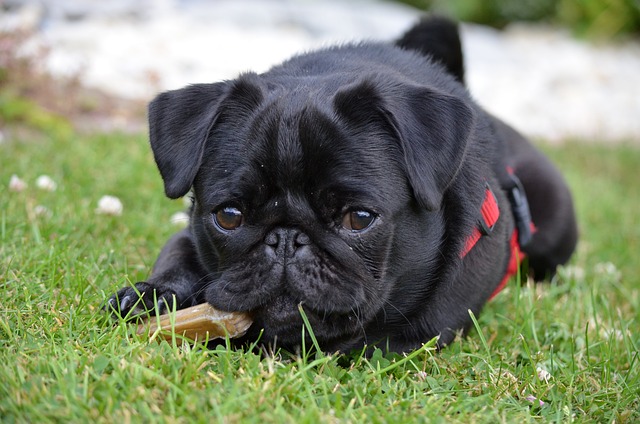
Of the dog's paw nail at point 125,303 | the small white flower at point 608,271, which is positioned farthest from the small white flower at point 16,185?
the small white flower at point 608,271

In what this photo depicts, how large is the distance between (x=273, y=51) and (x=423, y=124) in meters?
A: 9.44

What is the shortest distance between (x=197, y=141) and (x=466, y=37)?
13.2 m

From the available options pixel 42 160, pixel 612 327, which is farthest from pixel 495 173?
pixel 42 160

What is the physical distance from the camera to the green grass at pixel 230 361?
224 cm

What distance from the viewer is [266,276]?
2721 mm

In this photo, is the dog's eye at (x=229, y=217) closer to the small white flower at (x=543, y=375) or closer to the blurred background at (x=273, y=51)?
the small white flower at (x=543, y=375)

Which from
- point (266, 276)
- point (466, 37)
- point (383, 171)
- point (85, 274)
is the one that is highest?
point (383, 171)

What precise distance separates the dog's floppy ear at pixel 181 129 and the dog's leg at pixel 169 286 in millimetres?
428

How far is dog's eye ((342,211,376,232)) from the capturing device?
277 cm

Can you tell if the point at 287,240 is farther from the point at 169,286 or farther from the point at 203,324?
the point at 169,286

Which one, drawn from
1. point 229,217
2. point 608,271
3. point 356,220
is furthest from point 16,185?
point 608,271

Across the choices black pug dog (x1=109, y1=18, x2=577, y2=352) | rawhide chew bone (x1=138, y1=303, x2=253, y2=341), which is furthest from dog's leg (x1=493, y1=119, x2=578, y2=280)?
rawhide chew bone (x1=138, y1=303, x2=253, y2=341)

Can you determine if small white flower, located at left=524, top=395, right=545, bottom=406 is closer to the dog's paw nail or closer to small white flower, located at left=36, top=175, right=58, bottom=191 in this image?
the dog's paw nail

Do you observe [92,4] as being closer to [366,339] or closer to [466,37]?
[466,37]
